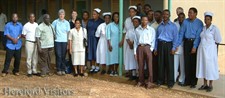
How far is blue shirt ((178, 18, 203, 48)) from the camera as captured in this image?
7250mm

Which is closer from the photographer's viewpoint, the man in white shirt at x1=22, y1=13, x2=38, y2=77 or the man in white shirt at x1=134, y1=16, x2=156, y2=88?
the man in white shirt at x1=134, y1=16, x2=156, y2=88

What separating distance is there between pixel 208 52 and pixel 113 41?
2540mm

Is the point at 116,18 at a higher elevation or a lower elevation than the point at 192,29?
higher

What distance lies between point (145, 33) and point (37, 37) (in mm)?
2605

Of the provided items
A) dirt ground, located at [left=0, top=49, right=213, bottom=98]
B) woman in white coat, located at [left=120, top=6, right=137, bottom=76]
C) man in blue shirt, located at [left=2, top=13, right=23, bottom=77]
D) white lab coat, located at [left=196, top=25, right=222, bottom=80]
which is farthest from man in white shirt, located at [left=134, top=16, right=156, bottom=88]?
man in blue shirt, located at [left=2, top=13, right=23, bottom=77]

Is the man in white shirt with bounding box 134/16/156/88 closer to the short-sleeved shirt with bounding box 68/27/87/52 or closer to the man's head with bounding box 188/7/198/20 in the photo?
the man's head with bounding box 188/7/198/20

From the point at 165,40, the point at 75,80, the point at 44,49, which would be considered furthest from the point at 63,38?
the point at 165,40

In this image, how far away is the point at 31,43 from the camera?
8430mm

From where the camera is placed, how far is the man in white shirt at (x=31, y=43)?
27.4 ft

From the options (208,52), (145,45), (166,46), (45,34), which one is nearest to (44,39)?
(45,34)

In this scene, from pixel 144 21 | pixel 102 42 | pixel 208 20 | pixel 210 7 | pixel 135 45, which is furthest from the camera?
pixel 210 7

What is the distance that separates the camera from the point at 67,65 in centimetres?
909

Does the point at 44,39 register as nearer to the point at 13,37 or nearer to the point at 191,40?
the point at 13,37

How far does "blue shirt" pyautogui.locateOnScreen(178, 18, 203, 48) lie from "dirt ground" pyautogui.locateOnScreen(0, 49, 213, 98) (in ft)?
3.77
